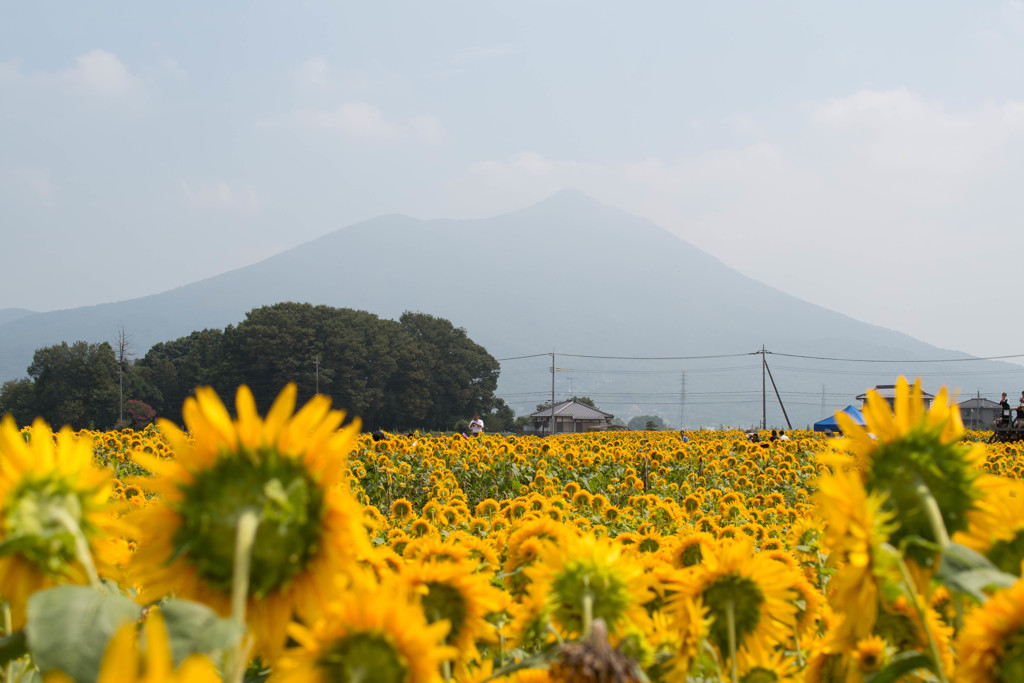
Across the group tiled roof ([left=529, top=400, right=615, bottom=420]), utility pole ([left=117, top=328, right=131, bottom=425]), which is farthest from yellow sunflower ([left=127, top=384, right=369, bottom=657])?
tiled roof ([left=529, top=400, right=615, bottom=420])

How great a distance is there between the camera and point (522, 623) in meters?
1.34

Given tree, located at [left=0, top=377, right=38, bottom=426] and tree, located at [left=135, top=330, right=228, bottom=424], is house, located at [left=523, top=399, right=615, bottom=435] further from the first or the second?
tree, located at [left=0, top=377, right=38, bottom=426]

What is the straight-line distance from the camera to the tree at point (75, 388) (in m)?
55.0

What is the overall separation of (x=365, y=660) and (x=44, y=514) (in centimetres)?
36

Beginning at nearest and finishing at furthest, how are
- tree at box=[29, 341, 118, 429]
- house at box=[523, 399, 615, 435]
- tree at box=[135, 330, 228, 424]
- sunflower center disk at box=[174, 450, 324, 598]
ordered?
1. sunflower center disk at box=[174, 450, 324, 598]
2. tree at box=[29, 341, 118, 429]
3. tree at box=[135, 330, 228, 424]
4. house at box=[523, 399, 615, 435]

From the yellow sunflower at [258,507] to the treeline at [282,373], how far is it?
59047 mm

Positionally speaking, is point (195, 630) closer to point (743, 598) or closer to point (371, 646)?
point (371, 646)

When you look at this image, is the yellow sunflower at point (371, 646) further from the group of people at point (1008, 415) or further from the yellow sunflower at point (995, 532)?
the group of people at point (1008, 415)

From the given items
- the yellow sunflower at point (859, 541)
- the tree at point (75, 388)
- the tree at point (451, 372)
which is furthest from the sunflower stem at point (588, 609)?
the tree at point (451, 372)

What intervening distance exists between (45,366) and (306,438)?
213ft

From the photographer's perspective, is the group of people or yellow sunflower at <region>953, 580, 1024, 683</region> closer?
yellow sunflower at <region>953, 580, 1024, 683</region>

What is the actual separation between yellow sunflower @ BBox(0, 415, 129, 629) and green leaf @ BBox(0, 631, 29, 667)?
5cm

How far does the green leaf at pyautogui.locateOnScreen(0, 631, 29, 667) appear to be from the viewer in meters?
0.69

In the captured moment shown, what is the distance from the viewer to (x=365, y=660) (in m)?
0.72
